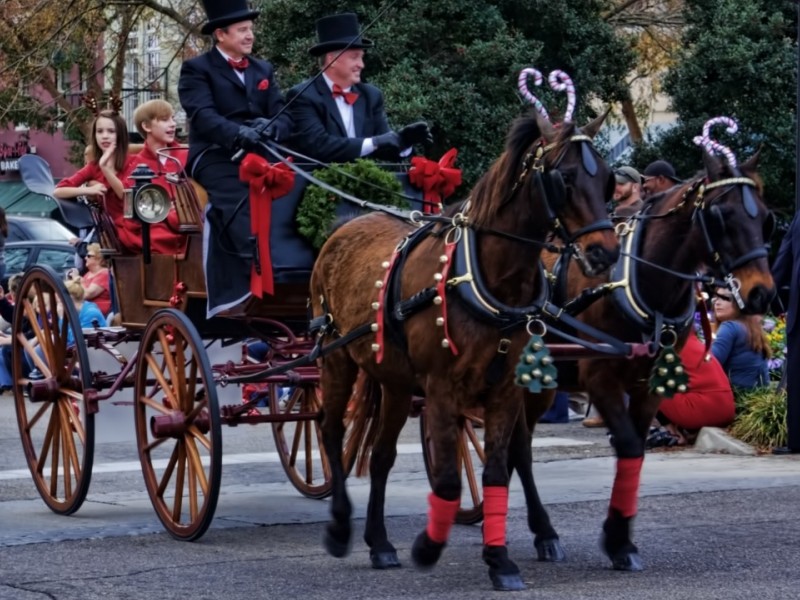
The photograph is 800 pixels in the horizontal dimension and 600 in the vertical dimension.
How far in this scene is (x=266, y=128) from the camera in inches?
323

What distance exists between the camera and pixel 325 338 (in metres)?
7.88

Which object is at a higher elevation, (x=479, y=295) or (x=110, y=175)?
(x=110, y=175)

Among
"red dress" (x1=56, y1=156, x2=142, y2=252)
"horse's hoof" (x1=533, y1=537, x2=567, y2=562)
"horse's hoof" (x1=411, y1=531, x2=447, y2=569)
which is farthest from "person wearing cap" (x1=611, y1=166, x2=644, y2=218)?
"horse's hoof" (x1=411, y1=531, x2=447, y2=569)

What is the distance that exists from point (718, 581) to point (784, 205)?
1358 cm

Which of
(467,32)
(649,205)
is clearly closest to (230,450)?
(649,205)

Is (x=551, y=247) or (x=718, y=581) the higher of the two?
(x=551, y=247)

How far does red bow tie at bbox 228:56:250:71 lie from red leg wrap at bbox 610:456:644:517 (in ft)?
10.5

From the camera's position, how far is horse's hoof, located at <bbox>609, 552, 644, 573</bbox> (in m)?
7.18

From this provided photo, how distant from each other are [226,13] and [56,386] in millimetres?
2401

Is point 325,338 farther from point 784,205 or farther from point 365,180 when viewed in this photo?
point 784,205

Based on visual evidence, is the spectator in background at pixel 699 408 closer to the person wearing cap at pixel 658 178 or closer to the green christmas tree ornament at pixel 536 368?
the person wearing cap at pixel 658 178

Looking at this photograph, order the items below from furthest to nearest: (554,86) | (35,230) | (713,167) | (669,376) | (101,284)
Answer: (35,230)
(101,284)
(713,167)
(669,376)
(554,86)

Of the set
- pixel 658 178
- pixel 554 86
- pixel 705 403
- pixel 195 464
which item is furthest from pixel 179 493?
pixel 705 403

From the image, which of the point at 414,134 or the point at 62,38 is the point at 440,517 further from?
the point at 62,38
